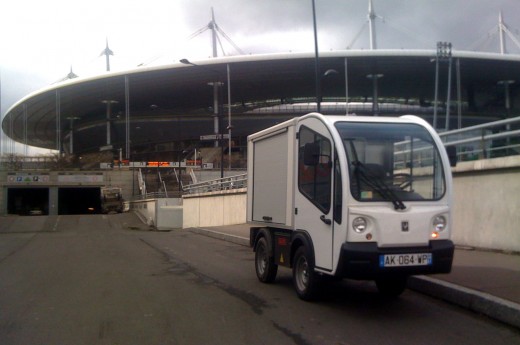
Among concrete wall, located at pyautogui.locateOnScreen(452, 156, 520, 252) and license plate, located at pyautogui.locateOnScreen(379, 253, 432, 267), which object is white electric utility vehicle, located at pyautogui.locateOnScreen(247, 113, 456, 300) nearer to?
license plate, located at pyautogui.locateOnScreen(379, 253, 432, 267)

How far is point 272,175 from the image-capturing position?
29.7 feet

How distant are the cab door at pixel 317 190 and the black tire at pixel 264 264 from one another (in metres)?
1.44

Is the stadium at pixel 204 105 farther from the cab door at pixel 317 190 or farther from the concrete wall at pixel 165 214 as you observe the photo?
the cab door at pixel 317 190

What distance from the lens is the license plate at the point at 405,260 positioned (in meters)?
6.48

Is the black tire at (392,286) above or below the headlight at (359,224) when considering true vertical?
below

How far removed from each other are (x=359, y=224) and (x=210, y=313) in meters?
2.30

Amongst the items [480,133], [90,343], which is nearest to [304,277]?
[90,343]

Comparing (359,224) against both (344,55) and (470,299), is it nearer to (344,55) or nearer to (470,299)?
(470,299)

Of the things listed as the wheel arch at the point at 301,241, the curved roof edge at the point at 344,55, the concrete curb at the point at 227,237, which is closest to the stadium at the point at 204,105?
the curved roof edge at the point at 344,55

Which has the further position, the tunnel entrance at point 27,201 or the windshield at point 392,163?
the tunnel entrance at point 27,201

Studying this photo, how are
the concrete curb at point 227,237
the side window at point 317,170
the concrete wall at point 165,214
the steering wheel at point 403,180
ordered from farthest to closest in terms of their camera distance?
the concrete wall at point 165,214
the concrete curb at point 227,237
the side window at point 317,170
the steering wheel at point 403,180

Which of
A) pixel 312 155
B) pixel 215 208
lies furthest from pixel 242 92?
pixel 312 155

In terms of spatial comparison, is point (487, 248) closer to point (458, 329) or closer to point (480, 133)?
point (480, 133)

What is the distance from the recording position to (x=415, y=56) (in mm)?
61781
